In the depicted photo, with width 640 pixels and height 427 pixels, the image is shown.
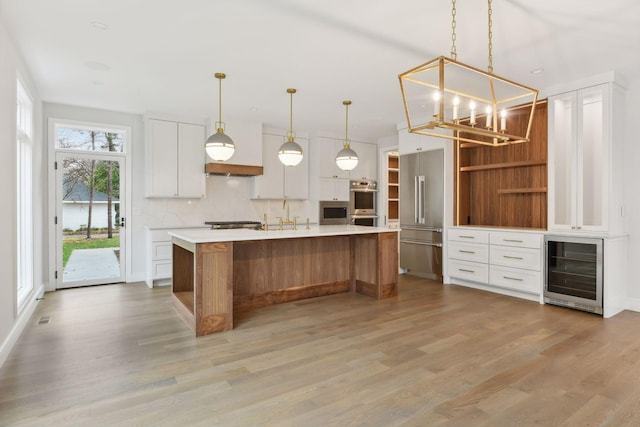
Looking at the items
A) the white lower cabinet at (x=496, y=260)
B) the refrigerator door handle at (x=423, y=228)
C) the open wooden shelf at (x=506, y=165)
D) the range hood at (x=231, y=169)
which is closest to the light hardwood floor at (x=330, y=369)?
the white lower cabinet at (x=496, y=260)

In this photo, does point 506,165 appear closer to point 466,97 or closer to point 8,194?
point 466,97

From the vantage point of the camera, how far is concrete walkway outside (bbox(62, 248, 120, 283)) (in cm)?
542

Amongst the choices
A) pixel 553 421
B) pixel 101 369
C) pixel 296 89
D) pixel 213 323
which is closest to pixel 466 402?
pixel 553 421

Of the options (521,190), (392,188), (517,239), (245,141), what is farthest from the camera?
(392,188)

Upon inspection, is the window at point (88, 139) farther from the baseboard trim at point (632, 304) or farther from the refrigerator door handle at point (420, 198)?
the baseboard trim at point (632, 304)

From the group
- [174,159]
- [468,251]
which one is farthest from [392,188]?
[174,159]

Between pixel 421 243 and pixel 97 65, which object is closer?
pixel 97 65

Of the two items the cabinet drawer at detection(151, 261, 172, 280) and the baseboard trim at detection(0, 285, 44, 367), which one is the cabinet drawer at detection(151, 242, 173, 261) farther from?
the baseboard trim at detection(0, 285, 44, 367)

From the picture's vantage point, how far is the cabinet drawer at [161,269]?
214 inches

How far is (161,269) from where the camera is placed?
5477 millimetres

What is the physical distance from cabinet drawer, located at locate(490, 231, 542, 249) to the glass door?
551cm

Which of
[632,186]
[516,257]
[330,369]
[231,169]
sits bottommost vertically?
[330,369]

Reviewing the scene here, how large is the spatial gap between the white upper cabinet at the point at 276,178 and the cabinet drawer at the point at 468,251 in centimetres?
288

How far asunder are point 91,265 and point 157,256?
1082 mm
